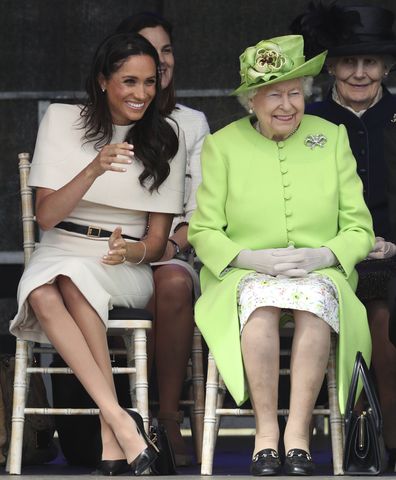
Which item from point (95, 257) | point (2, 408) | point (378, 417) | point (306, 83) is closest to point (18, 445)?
point (2, 408)

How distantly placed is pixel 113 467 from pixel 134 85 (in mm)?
1430

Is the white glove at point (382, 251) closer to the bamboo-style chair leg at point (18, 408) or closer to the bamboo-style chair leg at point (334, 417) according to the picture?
the bamboo-style chair leg at point (334, 417)

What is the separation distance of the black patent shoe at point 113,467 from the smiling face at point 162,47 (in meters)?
1.71

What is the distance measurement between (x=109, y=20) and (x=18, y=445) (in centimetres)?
239

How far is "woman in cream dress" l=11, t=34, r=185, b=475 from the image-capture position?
18.2 feet

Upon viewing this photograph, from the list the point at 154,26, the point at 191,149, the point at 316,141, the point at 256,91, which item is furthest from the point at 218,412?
the point at 154,26

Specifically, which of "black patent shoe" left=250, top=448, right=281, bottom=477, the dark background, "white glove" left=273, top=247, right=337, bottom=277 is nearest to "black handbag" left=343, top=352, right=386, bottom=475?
"black patent shoe" left=250, top=448, right=281, bottom=477

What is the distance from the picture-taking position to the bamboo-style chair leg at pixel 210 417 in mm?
5488

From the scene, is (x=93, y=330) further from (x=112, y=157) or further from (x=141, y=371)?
(x=112, y=157)

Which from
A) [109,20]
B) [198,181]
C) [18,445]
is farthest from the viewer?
[109,20]

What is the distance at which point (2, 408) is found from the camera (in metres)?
5.95

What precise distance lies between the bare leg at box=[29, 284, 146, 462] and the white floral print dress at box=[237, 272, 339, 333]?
524 millimetres

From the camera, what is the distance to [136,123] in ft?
19.7

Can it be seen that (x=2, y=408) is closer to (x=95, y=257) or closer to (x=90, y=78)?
(x=95, y=257)
